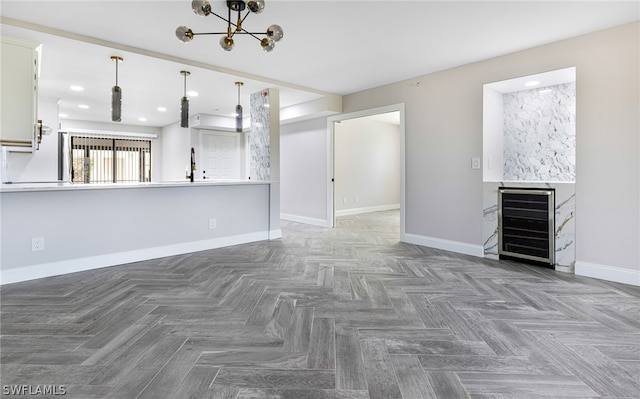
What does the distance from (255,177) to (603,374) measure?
15.6 feet

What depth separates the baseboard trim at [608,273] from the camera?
3.09 metres

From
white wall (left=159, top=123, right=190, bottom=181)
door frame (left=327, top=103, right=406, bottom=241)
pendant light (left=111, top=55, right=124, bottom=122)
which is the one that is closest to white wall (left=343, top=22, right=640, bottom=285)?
door frame (left=327, top=103, right=406, bottom=241)

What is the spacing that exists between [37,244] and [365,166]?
6.99 meters

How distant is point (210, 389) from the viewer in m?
1.55

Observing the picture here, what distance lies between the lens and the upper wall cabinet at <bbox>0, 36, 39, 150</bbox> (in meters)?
3.20

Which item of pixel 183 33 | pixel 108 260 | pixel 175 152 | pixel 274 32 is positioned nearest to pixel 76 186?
pixel 108 260

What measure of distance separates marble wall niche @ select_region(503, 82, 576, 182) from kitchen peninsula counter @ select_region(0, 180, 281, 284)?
3501 millimetres

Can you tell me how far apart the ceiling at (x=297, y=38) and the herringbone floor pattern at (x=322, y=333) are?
7.92ft

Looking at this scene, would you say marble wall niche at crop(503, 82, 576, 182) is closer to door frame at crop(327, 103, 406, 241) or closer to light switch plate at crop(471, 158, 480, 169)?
light switch plate at crop(471, 158, 480, 169)

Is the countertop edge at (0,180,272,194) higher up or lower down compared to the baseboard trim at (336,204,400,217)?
higher up

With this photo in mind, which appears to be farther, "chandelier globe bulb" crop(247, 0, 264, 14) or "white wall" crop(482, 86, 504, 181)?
"white wall" crop(482, 86, 504, 181)

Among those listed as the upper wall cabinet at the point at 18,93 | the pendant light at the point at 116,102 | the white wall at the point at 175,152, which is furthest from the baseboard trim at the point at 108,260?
the white wall at the point at 175,152

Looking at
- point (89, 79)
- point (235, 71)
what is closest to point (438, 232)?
point (235, 71)

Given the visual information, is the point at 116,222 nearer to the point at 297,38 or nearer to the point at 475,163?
the point at 297,38
